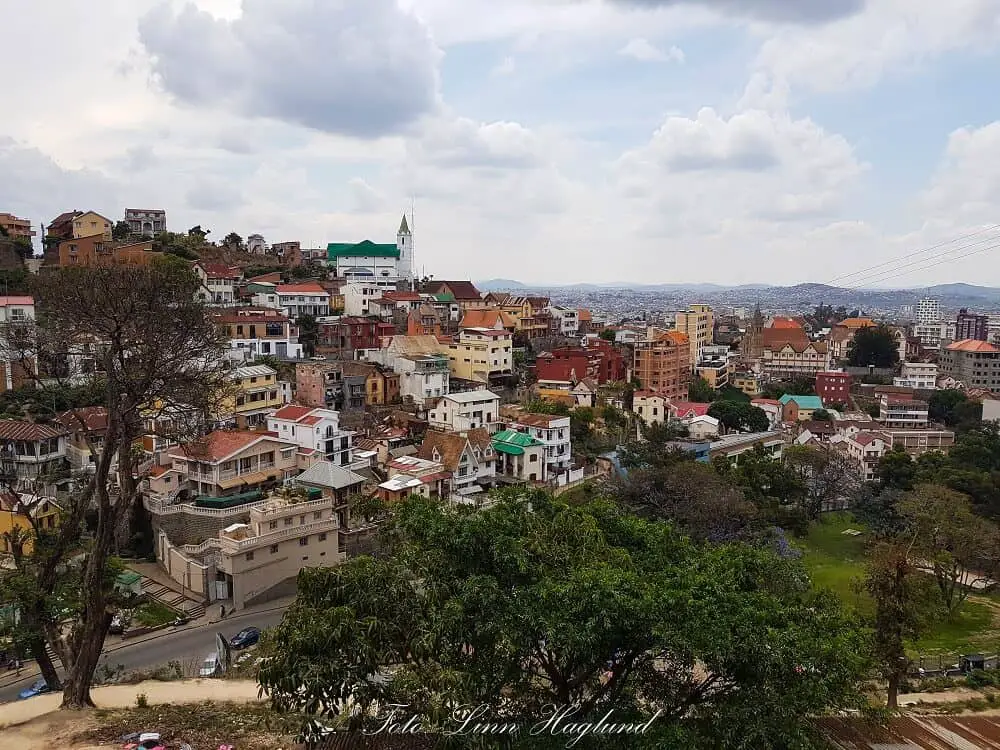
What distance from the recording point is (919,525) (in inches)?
1047

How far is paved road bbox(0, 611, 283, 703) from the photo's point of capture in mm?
17922

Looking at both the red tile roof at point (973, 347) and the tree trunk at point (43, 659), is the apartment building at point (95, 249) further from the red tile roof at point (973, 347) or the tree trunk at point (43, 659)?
the red tile roof at point (973, 347)

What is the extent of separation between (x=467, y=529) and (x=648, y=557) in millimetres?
3057

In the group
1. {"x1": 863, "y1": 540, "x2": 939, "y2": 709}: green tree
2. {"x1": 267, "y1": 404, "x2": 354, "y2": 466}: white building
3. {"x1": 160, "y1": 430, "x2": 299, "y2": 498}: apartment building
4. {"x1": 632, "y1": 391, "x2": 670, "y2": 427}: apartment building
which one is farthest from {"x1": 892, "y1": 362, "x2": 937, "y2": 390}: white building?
{"x1": 160, "y1": 430, "x2": 299, "y2": 498}: apartment building

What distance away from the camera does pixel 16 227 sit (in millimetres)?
51719

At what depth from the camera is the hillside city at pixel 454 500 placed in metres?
9.14

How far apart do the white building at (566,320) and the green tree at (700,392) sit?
545 inches

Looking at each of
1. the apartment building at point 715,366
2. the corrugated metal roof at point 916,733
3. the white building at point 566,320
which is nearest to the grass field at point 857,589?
the corrugated metal roof at point 916,733

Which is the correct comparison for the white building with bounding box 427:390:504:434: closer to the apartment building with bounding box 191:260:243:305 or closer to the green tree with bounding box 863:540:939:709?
the apartment building with bounding box 191:260:243:305

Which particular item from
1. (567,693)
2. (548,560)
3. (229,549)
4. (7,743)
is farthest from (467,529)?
(229,549)

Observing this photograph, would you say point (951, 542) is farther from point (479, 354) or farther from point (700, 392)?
point (700, 392)

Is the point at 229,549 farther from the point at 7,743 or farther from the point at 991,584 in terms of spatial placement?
the point at 991,584

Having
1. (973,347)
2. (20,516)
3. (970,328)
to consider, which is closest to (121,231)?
(20,516)

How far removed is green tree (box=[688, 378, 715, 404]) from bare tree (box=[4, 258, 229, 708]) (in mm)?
42459
